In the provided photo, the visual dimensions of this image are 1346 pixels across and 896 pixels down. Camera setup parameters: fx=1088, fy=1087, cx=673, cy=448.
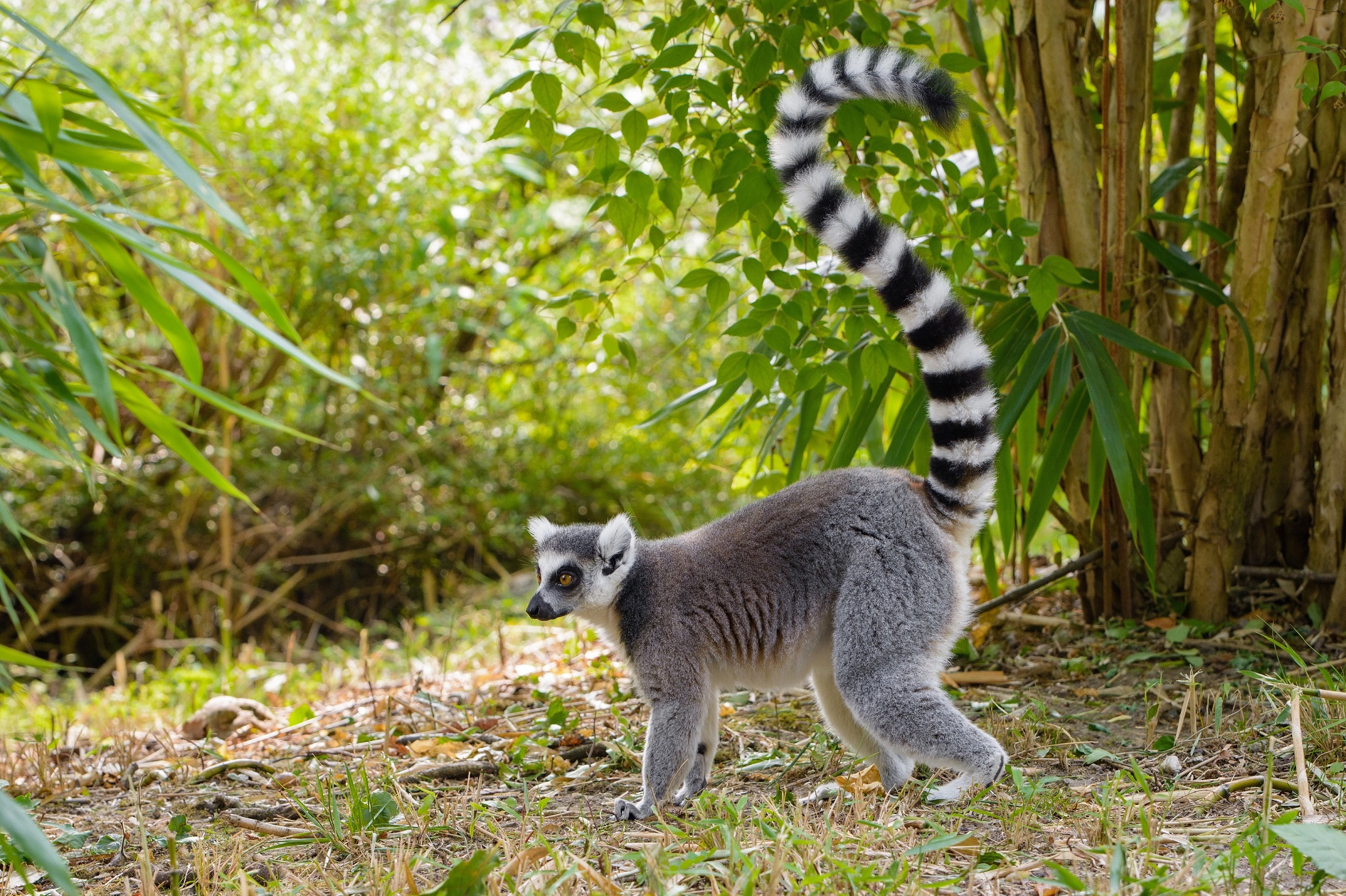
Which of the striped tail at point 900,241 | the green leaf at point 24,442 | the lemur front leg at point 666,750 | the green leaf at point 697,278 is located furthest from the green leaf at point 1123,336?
the green leaf at point 24,442

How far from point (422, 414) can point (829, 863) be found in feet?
17.4

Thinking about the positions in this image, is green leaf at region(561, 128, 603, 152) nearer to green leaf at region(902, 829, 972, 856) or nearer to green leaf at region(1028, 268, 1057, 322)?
green leaf at region(1028, 268, 1057, 322)

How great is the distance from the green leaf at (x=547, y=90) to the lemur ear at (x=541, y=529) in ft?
3.86

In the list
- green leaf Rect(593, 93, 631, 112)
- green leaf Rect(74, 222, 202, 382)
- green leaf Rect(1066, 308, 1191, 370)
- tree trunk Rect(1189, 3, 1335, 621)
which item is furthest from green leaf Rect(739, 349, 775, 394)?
tree trunk Rect(1189, 3, 1335, 621)

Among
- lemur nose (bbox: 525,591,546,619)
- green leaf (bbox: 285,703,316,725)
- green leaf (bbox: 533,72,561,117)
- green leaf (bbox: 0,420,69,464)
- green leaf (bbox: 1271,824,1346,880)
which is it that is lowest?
green leaf (bbox: 285,703,316,725)

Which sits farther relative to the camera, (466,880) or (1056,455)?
(1056,455)

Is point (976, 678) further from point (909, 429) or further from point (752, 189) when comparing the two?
point (752, 189)

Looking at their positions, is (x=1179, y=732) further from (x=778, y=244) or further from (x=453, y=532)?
(x=453, y=532)

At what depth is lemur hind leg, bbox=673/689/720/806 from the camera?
111 inches

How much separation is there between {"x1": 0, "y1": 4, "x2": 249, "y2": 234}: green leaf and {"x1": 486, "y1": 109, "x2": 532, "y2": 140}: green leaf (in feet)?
3.57

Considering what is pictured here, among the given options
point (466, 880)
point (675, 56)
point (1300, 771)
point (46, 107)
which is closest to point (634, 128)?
point (675, 56)

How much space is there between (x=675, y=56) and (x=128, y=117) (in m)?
1.46

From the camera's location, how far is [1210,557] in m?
3.54

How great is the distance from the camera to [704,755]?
9.60ft
